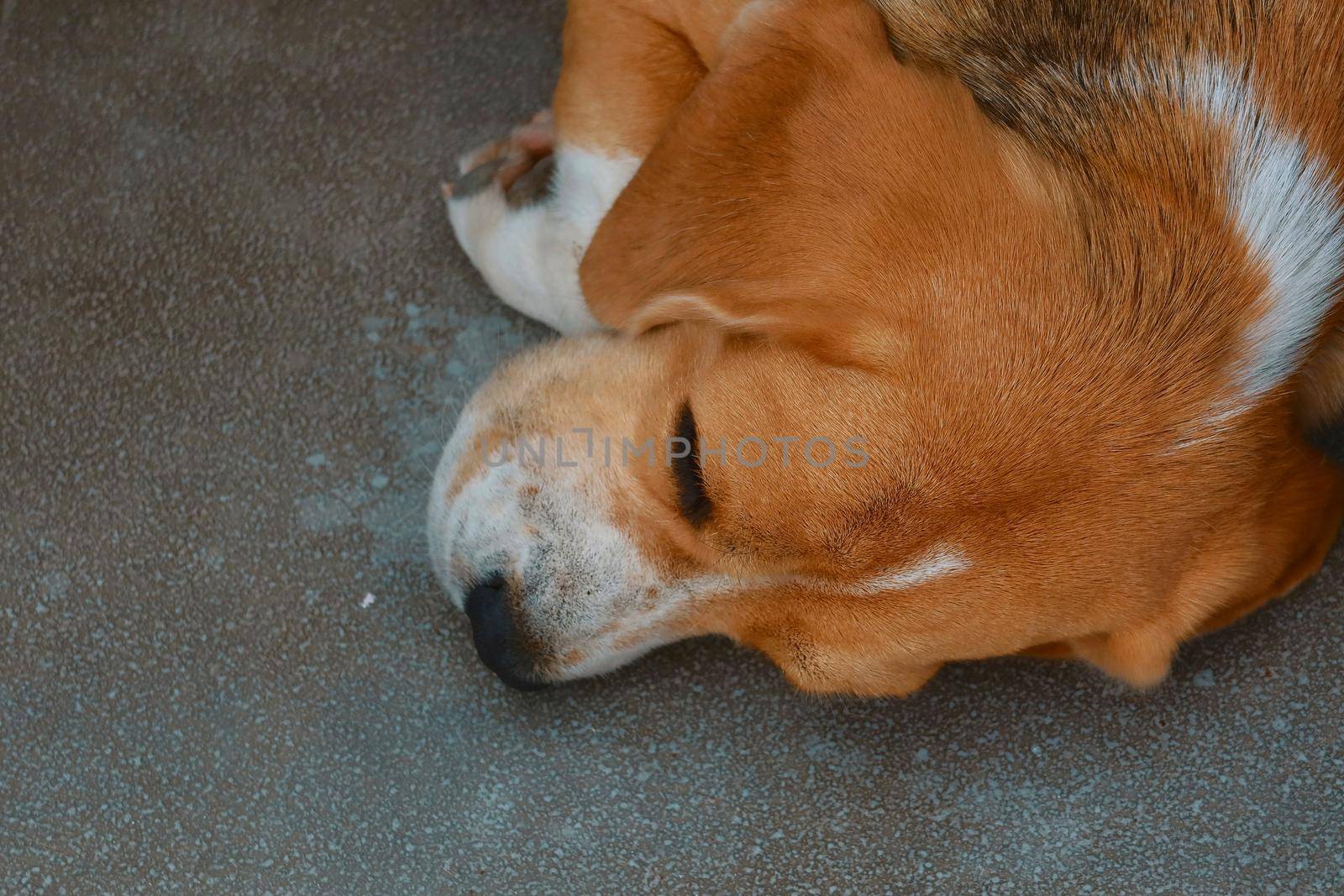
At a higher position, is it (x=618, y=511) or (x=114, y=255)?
(x=618, y=511)

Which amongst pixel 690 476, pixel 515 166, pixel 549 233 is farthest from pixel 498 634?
pixel 515 166

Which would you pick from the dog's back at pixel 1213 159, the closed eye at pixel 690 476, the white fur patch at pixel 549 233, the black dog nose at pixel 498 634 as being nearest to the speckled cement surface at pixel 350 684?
the white fur patch at pixel 549 233

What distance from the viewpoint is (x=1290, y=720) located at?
2148mm

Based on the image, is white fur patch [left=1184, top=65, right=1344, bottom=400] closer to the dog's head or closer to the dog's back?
the dog's back

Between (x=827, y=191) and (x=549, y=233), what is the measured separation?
31.2 inches

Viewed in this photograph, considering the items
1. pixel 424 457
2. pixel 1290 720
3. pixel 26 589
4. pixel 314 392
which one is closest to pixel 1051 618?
pixel 1290 720

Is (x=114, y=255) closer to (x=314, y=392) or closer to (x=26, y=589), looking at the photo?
(x=314, y=392)

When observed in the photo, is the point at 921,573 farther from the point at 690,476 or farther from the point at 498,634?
the point at 498,634

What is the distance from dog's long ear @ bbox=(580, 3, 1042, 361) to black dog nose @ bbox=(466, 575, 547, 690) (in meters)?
0.56

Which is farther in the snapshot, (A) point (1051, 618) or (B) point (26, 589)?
(B) point (26, 589)

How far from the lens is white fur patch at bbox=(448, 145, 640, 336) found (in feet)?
6.71

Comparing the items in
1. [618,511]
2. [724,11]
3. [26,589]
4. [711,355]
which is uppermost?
[724,11]

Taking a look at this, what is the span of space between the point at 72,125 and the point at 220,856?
156 cm

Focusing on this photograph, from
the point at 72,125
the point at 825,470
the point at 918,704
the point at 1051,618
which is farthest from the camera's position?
the point at 72,125
